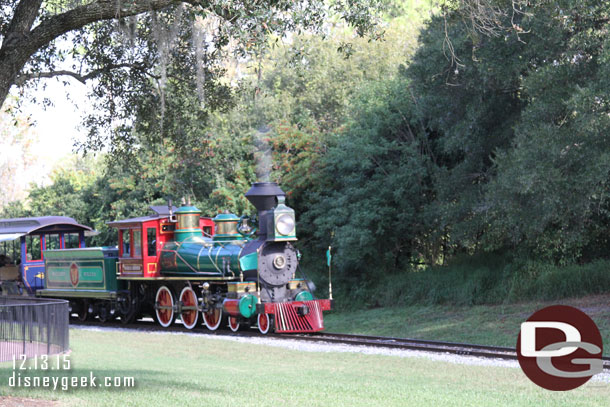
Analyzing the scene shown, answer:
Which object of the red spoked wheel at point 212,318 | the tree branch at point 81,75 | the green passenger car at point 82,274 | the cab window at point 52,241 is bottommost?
the red spoked wheel at point 212,318

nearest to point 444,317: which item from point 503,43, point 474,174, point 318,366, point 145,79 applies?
point 474,174

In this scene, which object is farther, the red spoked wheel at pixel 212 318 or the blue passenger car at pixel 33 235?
the blue passenger car at pixel 33 235

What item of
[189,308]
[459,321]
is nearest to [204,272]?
[189,308]

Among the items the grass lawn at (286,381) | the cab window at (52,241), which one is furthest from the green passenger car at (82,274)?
the grass lawn at (286,381)

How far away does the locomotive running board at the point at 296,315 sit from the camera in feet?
54.5

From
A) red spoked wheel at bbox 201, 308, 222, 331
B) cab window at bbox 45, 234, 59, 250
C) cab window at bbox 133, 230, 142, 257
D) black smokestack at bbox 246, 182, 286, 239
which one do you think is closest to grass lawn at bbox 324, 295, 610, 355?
red spoked wheel at bbox 201, 308, 222, 331

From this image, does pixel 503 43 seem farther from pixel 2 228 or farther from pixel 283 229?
pixel 2 228

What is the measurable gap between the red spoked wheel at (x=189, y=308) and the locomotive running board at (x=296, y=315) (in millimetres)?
2540

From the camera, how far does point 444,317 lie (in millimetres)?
20078

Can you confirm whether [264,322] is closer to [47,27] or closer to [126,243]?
[126,243]

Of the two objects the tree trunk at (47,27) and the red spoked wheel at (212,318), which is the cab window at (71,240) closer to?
the red spoked wheel at (212,318)

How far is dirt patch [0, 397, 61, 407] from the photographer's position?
7527 mm

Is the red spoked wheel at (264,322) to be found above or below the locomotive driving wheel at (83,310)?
below

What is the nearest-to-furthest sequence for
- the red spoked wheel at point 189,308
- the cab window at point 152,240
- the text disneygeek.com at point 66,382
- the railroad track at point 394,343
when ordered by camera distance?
the text disneygeek.com at point 66,382, the railroad track at point 394,343, the red spoked wheel at point 189,308, the cab window at point 152,240
